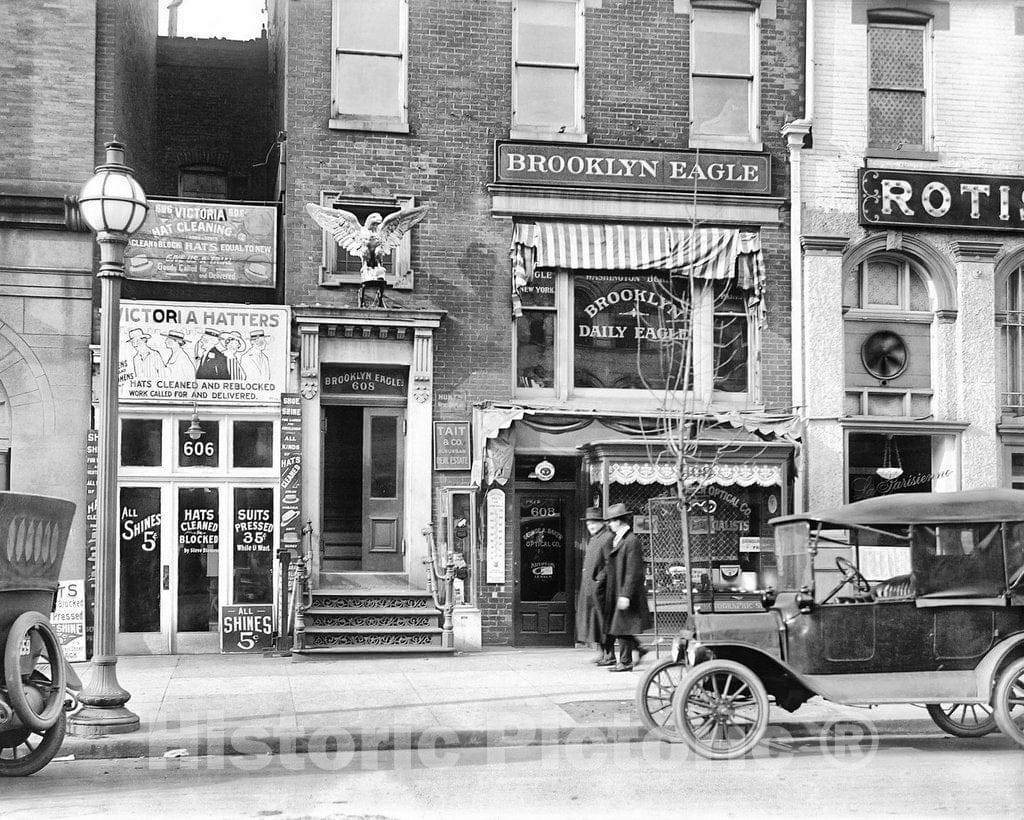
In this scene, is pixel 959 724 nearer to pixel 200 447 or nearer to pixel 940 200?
pixel 940 200

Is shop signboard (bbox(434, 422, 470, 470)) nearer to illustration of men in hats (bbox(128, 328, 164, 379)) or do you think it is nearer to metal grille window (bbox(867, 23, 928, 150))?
illustration of men in hats (bbox(128, 328, 164, 379))

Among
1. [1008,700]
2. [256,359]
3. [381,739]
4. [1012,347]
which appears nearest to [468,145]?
[256,359]

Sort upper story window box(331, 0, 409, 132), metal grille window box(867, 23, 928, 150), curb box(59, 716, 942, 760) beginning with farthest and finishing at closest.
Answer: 1. metal grille window box(867, 23, 928, 150)
2. upper story window box(331, 0, 409, 132)
3. curb box(59, 716, 942, 760)

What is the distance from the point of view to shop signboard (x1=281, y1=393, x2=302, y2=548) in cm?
1591

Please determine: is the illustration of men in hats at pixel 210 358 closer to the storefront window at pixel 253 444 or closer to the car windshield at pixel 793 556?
the storefront window at pixel 253 444

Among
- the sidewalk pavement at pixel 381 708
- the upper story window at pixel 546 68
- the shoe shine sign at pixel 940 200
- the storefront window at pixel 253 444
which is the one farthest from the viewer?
the shoe shine sign at pixel 940 200

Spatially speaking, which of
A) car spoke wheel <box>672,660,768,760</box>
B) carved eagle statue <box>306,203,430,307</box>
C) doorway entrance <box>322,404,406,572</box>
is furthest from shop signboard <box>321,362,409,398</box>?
car spoke wheel <box>672,660,768,760</box>

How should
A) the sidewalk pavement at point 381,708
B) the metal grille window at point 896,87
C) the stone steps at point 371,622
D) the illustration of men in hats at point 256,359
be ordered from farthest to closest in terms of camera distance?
1. the metal grille window at point 896,87
2. the illustration of men in hats at point 256,359
3. the stone steps at point 371,622
4. the sidewalk pavement at point 381,708

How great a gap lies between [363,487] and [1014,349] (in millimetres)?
9593

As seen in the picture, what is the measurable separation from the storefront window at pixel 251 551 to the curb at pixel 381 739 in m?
5.75

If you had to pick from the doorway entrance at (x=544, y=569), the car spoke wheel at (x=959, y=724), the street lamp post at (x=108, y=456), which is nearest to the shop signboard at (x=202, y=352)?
the doorway entrance at (x=544, y=569)

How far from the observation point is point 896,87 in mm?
17750

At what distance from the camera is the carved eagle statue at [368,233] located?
52.5 feet

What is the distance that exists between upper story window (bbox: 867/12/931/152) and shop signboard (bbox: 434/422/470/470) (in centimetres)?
723
